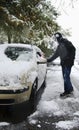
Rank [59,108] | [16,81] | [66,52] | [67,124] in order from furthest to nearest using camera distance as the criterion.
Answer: [66,52] → [59,108] → [16,81] → [67,124]

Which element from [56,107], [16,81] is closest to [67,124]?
[16,81]

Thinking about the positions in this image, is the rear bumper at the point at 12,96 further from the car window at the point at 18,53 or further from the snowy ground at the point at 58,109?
the car window at the point at 18,53

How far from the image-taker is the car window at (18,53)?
343 inches

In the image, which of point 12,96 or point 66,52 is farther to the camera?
point 66,52

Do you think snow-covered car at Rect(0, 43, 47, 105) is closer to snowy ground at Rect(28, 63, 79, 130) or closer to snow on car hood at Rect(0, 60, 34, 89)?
snow on car hood at Rect(0, 60, 34, 89)

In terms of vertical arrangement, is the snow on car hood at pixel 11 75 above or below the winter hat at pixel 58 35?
below

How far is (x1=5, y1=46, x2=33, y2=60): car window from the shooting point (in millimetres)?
8711

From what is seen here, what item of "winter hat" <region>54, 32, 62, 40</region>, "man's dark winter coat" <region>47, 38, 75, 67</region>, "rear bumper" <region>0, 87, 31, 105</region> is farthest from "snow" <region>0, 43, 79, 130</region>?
"winter hat" <region>54, 32, 62, 40</region>

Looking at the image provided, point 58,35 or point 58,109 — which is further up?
point 58,35

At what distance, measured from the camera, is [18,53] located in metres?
9.03

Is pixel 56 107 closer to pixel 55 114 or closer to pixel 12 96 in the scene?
Answer: pixel 55 114

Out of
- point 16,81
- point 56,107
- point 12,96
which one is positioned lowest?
point 56,107

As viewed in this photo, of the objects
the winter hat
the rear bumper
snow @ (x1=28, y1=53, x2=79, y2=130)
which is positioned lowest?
snow @ (x1=28, y1=53, x2=79, y2=130)

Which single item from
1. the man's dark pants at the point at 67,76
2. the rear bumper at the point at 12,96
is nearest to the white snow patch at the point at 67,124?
the rear bumper at the point at 12,96
